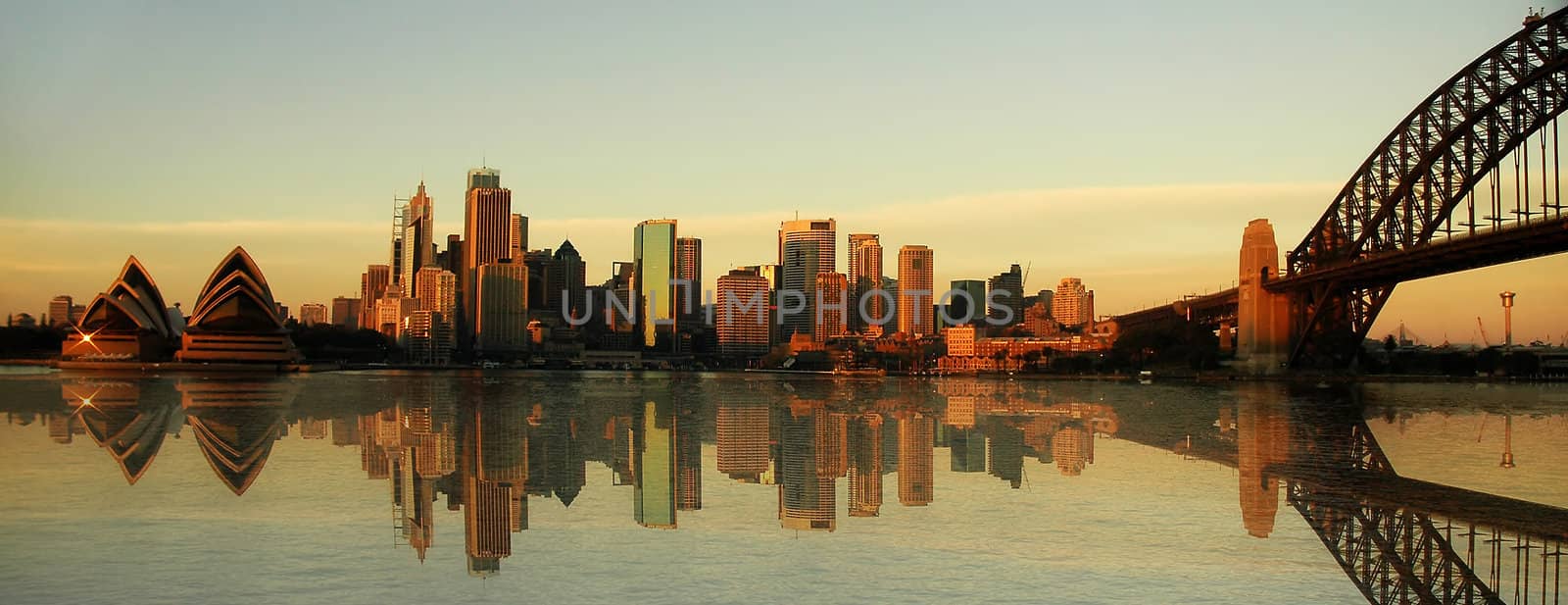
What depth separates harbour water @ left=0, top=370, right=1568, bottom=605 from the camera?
8898 mm

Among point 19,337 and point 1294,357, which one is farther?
point 19,337

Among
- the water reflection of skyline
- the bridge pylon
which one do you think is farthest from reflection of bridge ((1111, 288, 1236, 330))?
the water reflection of skyline

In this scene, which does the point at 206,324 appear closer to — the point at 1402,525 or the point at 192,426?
the point at 192,426

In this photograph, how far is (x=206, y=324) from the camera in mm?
105000

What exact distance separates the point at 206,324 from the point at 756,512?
343 ft

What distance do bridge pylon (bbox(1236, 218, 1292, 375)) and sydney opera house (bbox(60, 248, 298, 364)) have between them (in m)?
77.4

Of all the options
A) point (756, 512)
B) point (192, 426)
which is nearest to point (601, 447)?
point (756, 512)

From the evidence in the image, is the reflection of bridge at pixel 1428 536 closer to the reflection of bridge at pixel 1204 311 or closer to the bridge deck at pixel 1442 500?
the bridge deck at pixel 1442 500

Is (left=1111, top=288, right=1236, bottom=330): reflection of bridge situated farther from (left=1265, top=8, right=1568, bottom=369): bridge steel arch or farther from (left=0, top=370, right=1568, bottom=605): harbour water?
(left=0, top=370, right=1568, bottom=605): harbour water

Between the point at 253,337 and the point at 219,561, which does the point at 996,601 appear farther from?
the point at 253,337

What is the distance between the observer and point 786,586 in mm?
8820

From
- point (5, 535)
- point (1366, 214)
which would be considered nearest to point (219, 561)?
point (5, 535)

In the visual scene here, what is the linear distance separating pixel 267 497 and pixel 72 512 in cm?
193

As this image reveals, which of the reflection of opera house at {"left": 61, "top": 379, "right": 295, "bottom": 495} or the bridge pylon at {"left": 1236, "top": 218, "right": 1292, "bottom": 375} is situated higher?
the bridge pylon at {"left": 1236, "top": 218, "right": 1292, "bottom": 375}
